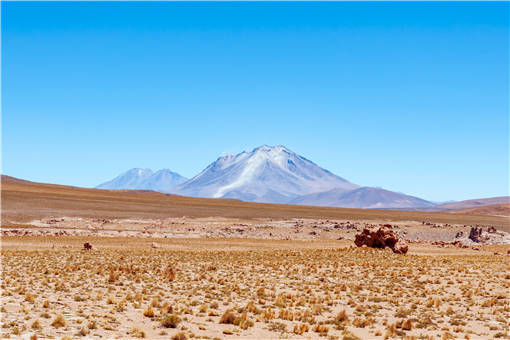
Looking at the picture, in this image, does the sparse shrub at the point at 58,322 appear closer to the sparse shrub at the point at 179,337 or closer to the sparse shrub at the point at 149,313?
the sparse shrub at the point at 149,313

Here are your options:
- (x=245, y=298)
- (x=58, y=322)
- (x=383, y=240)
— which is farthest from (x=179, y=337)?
(x=383, y=240)

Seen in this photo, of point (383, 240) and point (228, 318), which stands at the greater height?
point (383, 240)

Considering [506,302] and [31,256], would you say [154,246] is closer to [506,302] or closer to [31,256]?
[31,256]

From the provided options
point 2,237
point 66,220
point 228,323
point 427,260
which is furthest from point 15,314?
point 66,220

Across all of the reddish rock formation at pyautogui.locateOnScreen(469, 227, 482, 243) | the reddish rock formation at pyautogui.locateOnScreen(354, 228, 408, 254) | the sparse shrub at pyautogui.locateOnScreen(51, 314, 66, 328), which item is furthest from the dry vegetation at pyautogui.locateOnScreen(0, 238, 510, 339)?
the reddish rock formation at pyautogui.locateOnScreen(469, 227, 482, 243)

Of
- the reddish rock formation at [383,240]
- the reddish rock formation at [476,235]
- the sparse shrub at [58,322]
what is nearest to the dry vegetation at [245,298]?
the sparse shrub at [58,322]

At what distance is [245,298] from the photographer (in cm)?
1703

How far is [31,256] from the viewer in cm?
2630

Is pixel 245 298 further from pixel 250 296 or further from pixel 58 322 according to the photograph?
pixel 58 322

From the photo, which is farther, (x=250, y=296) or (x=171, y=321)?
(x=250, y=296)

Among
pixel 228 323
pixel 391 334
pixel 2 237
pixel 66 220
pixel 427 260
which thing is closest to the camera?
pixel 391 334

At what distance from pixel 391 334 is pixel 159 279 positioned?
1086 cm

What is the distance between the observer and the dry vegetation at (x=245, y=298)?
41.4 feet

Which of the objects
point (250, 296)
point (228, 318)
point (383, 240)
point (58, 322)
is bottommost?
point (250, 296)
